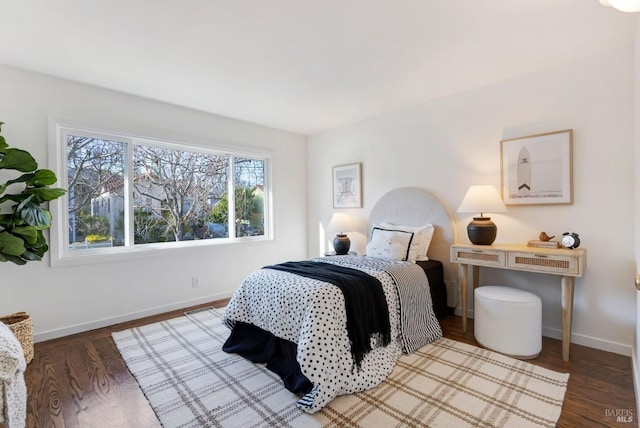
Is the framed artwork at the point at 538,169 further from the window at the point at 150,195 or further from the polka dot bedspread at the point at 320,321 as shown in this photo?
the window at the point at 150,195

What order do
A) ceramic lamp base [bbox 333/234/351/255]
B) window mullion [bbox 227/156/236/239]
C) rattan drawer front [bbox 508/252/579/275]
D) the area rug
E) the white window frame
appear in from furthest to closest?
window mullion [bbox 227/156/236/239], ceramic lamp base [bbox 333/234/351/255], the white window frame, rattan drawer front [bbox 508/252/579/275], the area rug

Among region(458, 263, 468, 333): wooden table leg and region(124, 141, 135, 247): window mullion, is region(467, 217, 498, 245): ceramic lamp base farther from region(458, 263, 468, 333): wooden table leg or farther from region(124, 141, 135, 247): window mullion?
region(124, 141, 135, 247): window mullion

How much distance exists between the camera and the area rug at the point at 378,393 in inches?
65.9

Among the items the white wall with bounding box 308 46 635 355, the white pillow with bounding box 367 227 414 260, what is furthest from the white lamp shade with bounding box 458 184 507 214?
the white pillow with bounding box 367 227 414 260

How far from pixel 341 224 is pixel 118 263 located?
2571 mm

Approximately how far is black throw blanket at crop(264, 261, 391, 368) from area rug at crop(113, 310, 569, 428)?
10.3 inches

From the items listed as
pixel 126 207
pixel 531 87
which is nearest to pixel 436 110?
pixel 531 87

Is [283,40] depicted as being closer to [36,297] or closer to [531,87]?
[531,87]

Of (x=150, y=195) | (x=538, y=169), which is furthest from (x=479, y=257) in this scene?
(x=150, y=195)

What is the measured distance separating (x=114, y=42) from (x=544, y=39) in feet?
10.3

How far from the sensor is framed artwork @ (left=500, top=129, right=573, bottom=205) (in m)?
2.57

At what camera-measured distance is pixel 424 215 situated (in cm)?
344

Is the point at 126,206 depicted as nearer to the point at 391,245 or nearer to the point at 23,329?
the point at 23,329

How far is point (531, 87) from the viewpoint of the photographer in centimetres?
275
